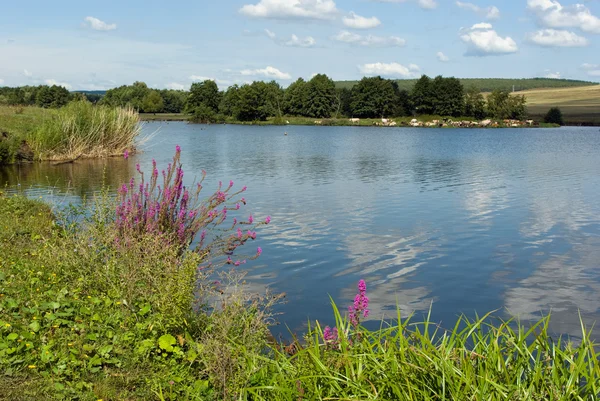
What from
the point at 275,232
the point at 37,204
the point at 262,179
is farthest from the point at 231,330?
the point at 262,179

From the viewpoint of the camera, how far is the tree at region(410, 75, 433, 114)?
116875 millimetres

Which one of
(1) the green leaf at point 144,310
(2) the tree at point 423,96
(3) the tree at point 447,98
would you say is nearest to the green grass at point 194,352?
(1) the green leaf at point 144,310

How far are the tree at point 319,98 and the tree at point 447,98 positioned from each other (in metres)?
20.2

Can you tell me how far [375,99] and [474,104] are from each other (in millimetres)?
18448

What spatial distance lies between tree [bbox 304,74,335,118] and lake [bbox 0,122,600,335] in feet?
292

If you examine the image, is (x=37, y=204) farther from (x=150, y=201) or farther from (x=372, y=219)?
(x=372, y=219)

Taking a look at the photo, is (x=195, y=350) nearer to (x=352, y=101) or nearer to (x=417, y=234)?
(x=417, y=234)

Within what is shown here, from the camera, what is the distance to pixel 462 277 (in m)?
11.6

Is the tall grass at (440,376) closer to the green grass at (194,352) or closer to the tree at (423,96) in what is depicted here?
the green grass at (194,352)

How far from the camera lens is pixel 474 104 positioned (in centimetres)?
11556

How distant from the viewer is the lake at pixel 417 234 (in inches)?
404

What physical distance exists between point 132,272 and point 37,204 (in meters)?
8.04

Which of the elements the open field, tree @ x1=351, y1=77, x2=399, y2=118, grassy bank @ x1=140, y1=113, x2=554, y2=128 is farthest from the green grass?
the open field

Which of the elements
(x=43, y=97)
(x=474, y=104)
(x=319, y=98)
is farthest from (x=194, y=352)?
(x=319, y=98)
